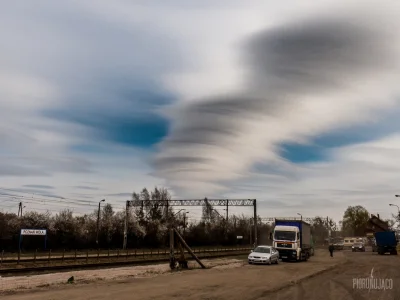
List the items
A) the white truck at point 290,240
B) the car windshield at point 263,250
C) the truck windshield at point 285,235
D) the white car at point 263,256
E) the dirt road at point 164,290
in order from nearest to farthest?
1. the dirt road at point 164,290
2. the white car at point 263,256
3. the car windshield at point 263,250
4. the white truck at point 290,240
5. the truck windshield at point 285,235

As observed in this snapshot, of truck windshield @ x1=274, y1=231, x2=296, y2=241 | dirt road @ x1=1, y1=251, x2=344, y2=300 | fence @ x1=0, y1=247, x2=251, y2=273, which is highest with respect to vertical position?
truck windshield @ x1=274, y1=231, x2=296, y2=241

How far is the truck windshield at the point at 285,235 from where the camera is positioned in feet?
123

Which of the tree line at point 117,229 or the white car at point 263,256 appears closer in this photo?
the white car at point 263,256

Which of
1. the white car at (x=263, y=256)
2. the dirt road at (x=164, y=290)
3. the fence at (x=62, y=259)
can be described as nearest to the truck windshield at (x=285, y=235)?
the white car at (x=263, y=256)

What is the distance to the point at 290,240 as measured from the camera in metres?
37.4

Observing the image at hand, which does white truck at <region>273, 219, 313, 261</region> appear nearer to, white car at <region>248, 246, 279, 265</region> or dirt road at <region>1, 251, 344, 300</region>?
white car at <region>248, 246, 279, 265</region>

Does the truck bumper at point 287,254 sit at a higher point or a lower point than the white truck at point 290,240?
lower

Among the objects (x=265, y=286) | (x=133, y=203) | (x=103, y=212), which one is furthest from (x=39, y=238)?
(x=265, y=286)

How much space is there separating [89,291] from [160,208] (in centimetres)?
7654

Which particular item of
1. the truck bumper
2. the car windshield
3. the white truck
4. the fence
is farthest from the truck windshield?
the fence

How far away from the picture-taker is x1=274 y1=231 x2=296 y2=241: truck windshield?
3762 centimetres

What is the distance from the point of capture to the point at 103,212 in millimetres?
84312

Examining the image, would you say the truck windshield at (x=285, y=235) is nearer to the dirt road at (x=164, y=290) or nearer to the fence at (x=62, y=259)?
the fence at (x=62, y=259)

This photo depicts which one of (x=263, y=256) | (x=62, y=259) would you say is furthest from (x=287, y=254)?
(x=62, y=259)
